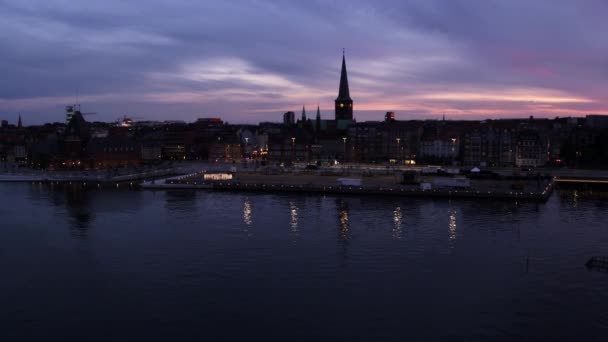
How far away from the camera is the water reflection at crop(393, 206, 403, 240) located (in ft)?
102

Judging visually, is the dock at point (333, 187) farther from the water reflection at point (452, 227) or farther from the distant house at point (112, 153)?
the distant house at point (112, 153)

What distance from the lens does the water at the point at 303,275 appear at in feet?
58.2

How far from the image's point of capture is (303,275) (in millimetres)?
22969

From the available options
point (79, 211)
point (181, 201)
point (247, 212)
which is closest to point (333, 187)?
point (181, 201)

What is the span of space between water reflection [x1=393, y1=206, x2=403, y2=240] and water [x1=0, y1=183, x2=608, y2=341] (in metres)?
0.30

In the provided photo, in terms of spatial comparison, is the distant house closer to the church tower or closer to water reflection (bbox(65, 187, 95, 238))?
water reflection (bbox(65, 187, 95, 238))

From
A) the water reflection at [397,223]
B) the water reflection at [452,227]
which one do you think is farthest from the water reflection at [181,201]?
the water reflection at [452,227]

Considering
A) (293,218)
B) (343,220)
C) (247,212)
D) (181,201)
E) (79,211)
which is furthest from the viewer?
(181,201)

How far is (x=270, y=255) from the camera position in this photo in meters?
26.5

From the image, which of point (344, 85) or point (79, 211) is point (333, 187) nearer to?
point (79, 211)

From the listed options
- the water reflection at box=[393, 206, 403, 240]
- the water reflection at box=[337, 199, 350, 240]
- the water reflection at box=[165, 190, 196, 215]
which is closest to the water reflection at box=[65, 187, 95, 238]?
the water reflection at box=[165, 190, 196, 215]

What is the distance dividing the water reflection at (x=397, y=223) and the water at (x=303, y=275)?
A: 0.98 feet

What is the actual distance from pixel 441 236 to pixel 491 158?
6302 centimetres

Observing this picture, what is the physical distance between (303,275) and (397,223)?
1370 cm
